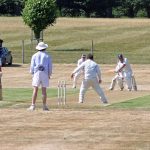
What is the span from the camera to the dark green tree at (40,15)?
216 ft

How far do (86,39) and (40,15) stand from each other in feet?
37.6

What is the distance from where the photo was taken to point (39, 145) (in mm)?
16344

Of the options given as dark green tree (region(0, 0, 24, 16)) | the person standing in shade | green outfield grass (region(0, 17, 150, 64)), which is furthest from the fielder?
dark green tree (region(0, 0, 24, 16))

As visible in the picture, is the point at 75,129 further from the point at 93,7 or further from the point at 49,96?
the point at 93,7

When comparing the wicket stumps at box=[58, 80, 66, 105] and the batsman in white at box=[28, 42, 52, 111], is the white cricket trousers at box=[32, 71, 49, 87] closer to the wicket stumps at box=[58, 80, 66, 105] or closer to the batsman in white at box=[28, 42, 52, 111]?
the batsman in white at box=[28, 42, 52, 111]

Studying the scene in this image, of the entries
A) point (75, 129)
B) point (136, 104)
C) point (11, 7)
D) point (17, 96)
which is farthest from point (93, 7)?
point (75, 129)

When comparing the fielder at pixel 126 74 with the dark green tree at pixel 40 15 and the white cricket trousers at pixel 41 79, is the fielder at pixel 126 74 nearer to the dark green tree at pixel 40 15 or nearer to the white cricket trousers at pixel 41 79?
the white cricket trousers at pixel 41 79

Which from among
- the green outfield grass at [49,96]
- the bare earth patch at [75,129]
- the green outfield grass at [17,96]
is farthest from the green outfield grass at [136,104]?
the green outfield grass at [17,96]

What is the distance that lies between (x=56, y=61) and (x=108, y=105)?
104ft

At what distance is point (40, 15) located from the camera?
65.6 metres

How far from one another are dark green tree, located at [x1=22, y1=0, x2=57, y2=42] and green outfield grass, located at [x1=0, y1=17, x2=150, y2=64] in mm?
1917

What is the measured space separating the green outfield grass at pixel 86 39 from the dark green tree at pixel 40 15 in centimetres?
192

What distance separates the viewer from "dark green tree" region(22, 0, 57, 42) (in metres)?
65.8

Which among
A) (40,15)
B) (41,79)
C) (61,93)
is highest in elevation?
(41,79)
